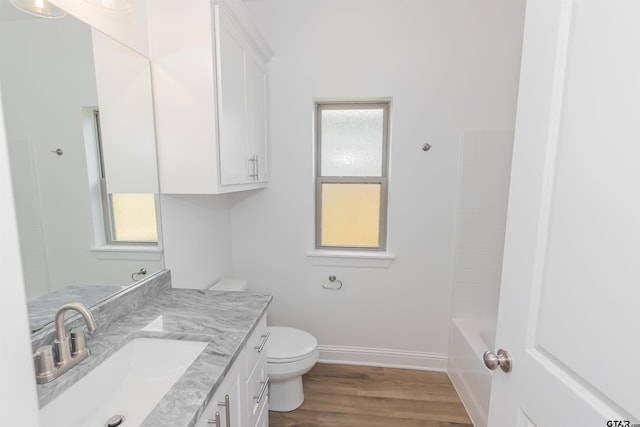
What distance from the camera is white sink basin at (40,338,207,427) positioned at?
2.59ft

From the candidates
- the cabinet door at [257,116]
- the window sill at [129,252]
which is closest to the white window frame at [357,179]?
the cabinet door at [257,116]

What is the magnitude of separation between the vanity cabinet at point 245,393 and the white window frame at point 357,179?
1.03 metres

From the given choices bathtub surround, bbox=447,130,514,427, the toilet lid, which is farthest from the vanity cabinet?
bathtub surround, bbox=447,130,514,427

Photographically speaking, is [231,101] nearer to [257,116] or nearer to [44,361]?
[257,116]

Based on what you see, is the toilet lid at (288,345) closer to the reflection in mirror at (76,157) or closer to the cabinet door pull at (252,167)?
the reflection in mirror at (76,157)

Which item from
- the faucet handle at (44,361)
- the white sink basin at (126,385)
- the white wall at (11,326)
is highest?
the white wall at (11,326)

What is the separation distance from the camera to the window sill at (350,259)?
2.18 metres

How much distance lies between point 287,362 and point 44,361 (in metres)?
1.20

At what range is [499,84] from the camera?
1.97m

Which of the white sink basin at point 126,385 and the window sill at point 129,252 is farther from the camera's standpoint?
the window sill at point 129,252

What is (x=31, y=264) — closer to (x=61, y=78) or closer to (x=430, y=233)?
(x=61, y=78)

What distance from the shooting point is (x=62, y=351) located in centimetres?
82

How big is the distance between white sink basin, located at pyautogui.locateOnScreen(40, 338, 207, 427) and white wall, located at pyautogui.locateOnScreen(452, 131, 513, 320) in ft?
5.95

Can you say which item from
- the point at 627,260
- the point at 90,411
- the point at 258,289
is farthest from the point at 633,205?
the point at 258,289
